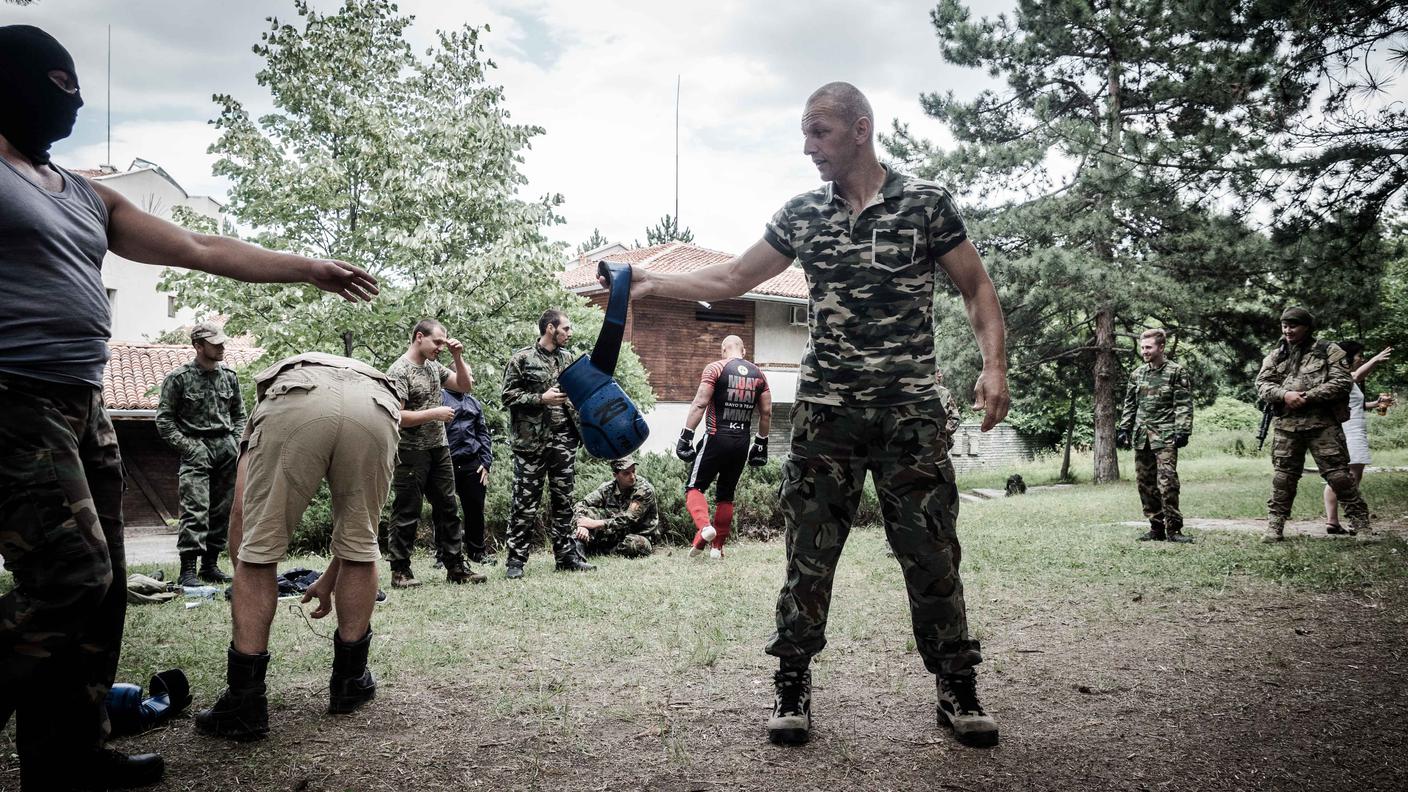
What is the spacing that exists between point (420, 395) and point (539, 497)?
1.36 metres

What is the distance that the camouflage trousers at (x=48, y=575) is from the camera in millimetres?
2158

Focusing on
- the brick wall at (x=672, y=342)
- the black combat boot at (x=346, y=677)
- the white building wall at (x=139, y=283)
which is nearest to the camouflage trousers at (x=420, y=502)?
the black combat boot at (x=346, y=677)

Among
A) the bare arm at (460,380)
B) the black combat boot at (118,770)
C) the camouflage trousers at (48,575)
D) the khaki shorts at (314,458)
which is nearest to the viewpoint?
the camouflage trousers at (48,575)

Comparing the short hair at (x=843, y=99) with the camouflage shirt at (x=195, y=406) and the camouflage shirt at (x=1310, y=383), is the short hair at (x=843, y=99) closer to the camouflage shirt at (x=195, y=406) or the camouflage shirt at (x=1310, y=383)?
the camouflage shirt at (x=195, y=406)

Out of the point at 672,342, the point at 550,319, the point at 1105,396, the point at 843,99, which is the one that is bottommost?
the point at 1105,396

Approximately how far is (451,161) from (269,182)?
357 cm

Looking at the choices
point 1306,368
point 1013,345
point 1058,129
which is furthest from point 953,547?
point 1013,345

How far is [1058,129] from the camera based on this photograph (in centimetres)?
1703

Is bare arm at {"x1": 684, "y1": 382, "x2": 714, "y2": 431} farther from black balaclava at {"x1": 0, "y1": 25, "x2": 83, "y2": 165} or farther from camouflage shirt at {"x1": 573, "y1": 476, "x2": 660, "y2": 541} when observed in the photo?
black balaclava at {"x1": 0, "y1": 25, "x2": 83, "y2": 165}

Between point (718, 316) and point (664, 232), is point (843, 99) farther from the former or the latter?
point (664, 232)

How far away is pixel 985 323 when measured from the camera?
122 inches

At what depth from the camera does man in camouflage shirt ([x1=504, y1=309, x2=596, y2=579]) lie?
282 inches

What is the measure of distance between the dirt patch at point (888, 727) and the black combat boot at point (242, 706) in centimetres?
7

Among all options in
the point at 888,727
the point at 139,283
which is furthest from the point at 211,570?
the point at 139,283
